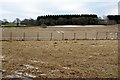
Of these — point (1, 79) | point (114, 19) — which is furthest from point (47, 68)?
point (114, 19)

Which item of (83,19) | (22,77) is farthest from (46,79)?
(83,19)

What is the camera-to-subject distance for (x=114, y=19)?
354ft

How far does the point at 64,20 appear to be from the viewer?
10862 cm

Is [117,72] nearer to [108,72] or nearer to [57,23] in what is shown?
[108,72]

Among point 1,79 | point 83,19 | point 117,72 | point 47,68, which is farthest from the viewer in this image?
point 83,19

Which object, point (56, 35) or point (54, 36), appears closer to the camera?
point (54, 36)

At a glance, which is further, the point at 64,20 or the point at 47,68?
the point at 64,20

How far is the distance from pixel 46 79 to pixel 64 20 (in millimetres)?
102595

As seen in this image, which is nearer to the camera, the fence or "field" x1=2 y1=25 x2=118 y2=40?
the fence

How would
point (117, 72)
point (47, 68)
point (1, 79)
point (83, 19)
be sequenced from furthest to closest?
point (83, 19) → point (47, 68) → point (117, 72) → point (1, 79)

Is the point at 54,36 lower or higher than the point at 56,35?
lower

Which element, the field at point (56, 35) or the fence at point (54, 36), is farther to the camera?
the field at point (56, 35)

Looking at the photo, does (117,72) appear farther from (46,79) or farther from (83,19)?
(83,19)

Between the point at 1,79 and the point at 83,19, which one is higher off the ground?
the point at 83,19
